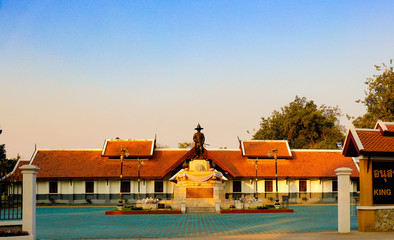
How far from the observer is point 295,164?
51906 mm

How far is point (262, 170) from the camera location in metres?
50.8

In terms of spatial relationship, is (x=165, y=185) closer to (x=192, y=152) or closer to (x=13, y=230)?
(x=192, y=152)

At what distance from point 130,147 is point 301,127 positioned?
35.0m

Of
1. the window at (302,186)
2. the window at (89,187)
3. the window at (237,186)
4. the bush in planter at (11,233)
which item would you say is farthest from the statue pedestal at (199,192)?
the bush in planter at (11,233)

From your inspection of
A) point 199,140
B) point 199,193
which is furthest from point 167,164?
point 199,193

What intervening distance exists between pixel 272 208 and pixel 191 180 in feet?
21.1

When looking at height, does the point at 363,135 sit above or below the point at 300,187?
above

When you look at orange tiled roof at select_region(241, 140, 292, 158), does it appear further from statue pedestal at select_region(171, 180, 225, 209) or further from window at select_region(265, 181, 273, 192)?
statue pedestal at select_region(171, 180, 225, 209)

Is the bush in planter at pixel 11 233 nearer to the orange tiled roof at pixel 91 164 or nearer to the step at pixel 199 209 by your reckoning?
the step at pixel 199 209

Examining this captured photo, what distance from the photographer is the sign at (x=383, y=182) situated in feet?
63.0

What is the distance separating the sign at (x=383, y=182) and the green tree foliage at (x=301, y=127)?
55721 mm

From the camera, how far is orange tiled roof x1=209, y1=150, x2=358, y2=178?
50.1m

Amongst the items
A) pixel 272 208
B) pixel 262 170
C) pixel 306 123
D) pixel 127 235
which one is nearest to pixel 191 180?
pixel 272 208

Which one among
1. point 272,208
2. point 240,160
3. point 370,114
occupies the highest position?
point 370,114
